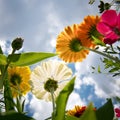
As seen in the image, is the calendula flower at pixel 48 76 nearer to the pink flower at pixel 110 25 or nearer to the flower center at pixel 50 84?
the flower center at pixel 50 84

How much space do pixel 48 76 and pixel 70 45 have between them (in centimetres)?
24

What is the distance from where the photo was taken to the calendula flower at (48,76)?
50 cm

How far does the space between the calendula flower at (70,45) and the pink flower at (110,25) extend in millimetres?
268

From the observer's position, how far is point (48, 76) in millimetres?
516

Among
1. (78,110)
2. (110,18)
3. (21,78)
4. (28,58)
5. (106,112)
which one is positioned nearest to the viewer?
(106,112)

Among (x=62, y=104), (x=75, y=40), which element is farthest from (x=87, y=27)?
(x=62, y=104)

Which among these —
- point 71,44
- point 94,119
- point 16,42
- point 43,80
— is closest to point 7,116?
point 94,119

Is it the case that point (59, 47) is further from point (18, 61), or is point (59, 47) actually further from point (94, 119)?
point (94, 119)

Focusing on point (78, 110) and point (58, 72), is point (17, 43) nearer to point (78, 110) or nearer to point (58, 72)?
point (58, 72)

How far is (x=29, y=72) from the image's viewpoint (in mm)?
541

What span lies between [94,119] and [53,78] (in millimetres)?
352

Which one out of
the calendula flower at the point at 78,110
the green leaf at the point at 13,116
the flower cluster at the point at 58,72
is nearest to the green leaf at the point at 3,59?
the flower cluster at the point at 58,72

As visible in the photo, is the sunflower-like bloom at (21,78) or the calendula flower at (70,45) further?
the calendula flower at (70,45)

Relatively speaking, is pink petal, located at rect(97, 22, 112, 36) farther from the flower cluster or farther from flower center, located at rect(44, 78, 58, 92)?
flower center, located at rect(44, 78, 58, 92)
